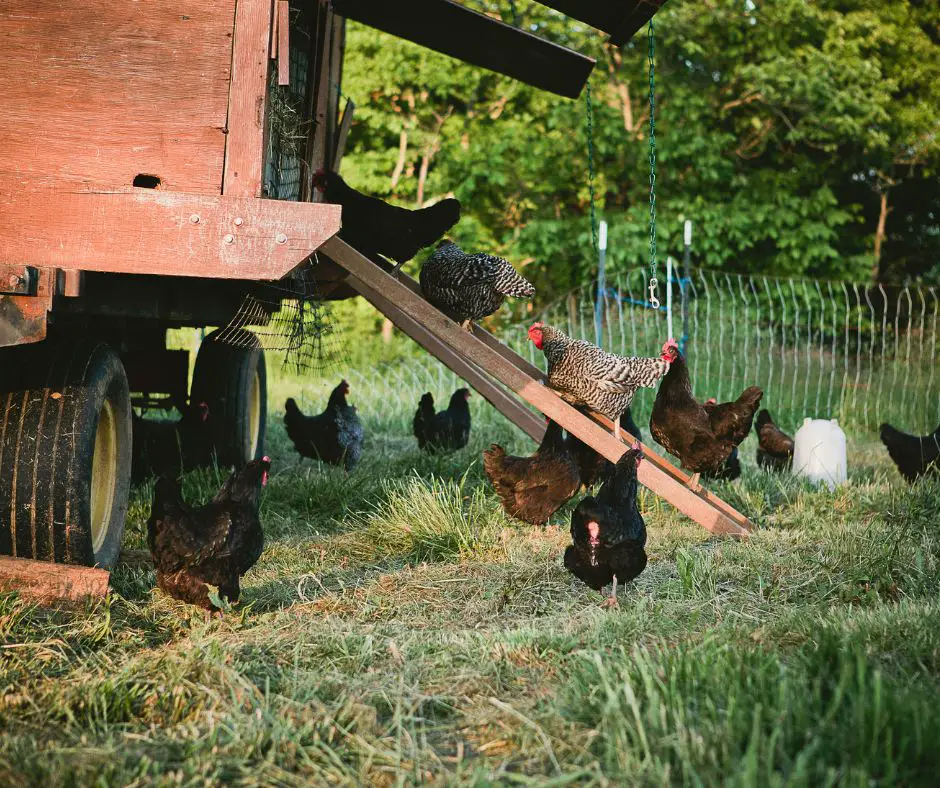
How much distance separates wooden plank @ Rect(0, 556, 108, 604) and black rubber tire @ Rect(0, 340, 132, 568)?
0.10 m

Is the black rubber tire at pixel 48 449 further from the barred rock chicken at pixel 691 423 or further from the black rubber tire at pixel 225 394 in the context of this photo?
the barred rock chicken at pixel 691 423

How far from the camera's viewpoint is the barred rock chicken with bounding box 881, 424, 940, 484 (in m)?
6.14

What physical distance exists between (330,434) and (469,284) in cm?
197

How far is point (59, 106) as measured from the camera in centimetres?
325

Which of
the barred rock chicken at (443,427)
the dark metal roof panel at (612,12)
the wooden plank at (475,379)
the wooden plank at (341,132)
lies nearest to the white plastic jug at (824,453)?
the wooden plank at (475,379)

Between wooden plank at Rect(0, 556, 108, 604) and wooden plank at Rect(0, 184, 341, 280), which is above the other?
wooden plank at Rect(0, 184, 341, 280)

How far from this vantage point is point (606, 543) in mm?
3691

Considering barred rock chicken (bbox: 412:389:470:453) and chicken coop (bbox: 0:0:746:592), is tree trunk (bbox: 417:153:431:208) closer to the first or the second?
barred rock chicken (bbox: 412:389:470:453)

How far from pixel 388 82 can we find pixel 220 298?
1254 centimetres

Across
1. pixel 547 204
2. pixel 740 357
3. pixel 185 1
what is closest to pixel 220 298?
pixel 185 1

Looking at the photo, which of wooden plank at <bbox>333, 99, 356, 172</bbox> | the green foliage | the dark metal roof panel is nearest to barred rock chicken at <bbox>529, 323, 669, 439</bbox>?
the dark metal roof panel

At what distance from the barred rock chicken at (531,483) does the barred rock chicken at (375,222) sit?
62.8 inches

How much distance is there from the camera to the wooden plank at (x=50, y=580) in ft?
10.5

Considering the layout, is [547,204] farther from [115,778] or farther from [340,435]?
[115,778]
